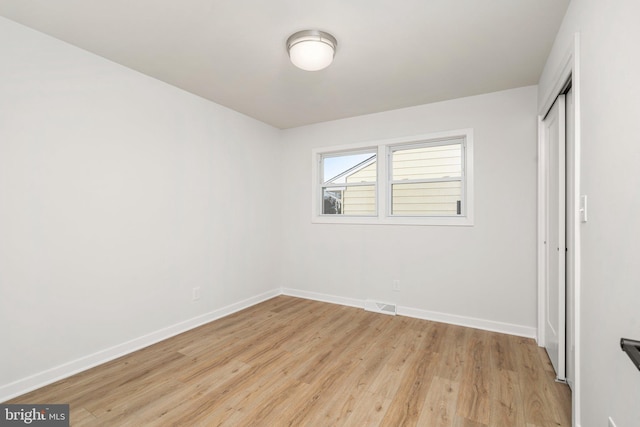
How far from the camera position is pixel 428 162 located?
12.2 ft

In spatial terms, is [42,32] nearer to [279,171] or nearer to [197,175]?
[197,175]

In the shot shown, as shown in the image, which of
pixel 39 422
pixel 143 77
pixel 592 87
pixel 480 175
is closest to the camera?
pixel 592 87

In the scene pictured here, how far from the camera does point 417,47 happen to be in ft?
7.82

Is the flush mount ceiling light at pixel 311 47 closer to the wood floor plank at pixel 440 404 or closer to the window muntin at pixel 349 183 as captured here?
the window muntin at pixel 349 183

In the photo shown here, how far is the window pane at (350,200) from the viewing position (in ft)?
13.6

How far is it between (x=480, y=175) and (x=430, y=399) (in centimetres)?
236

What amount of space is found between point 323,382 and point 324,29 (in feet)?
8.48

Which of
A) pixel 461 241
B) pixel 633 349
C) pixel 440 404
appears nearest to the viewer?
pixel 633 349

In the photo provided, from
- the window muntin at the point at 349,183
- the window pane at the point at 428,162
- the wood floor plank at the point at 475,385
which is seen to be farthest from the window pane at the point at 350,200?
the wood floor plank at the point at 475,385

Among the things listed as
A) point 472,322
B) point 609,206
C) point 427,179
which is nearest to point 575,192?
point 609,206

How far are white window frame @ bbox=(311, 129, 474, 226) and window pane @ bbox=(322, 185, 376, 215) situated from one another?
11 cm

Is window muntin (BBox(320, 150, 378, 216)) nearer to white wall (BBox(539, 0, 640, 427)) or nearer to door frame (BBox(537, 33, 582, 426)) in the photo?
door frame (BBox(537, 33, 582, 426))

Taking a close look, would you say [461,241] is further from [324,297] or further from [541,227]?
[324,297]

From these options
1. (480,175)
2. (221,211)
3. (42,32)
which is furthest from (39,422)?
(480,175)
